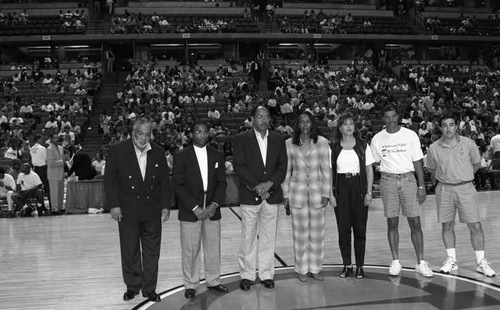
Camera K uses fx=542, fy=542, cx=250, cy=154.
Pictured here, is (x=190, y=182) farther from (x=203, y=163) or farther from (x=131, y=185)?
(x=131, y=185)

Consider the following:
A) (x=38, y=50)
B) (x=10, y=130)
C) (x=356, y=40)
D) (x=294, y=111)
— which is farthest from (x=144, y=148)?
(x=38, y=50)

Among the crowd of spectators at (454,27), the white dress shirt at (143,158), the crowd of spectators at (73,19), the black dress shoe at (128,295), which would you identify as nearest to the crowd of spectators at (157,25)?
the crowd of spectators at (73,19)

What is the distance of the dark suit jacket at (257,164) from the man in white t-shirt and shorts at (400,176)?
1.01 m

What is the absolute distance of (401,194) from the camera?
512 cm

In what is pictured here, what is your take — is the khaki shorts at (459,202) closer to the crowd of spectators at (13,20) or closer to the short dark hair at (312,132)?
the short dark hair at (312,132)

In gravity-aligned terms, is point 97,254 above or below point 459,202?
below

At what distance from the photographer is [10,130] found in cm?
1600

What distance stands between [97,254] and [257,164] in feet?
9.27

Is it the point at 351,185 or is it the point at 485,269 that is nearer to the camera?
the point at 351,185

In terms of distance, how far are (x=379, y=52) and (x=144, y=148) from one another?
85.7 ft

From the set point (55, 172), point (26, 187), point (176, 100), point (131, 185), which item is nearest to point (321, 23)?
point (176, 100)

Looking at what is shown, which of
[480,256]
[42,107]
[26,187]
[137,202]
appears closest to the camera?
[137,202]

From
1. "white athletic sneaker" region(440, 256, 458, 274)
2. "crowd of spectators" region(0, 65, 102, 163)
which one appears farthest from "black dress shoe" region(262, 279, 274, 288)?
"crowd of spectators" region(0, 65, 102, 163)

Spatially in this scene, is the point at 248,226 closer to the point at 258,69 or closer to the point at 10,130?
the point at 10,130
